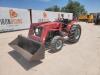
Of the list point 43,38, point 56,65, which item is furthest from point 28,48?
point 56,65

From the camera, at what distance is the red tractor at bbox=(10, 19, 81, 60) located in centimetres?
393

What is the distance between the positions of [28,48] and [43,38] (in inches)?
26.6

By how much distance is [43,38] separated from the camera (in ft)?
13.9

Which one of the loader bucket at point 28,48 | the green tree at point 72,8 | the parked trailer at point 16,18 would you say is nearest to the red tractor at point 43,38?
the loader bucket at point 28,48

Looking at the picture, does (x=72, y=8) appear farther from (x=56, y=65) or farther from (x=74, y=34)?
(x=56, y=65)

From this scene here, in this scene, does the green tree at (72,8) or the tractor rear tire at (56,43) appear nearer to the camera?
the tractor rear tire at (56,43)

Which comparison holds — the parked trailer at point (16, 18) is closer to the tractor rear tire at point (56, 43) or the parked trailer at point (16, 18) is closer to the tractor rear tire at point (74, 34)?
the tractor rear tire at point (74, 34)

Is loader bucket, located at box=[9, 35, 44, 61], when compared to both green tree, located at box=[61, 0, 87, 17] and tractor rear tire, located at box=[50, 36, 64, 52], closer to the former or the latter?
tractor rear tire, located at box=[50, 36, 64, 52]

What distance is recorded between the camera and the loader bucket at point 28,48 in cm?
332

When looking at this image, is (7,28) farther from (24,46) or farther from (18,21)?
(24,46)

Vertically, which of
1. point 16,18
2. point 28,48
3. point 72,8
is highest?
point 72,8

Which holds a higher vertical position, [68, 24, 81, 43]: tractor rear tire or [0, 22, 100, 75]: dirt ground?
[68, 24, 81, 43]: tractor rear tire

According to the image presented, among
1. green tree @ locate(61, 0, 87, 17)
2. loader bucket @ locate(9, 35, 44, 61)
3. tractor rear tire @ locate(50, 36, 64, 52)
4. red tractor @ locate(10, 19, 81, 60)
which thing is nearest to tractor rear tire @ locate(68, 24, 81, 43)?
red tractor @ locate(10, 19, 81, 60)

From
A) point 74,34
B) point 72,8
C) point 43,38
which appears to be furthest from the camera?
point 72,8
